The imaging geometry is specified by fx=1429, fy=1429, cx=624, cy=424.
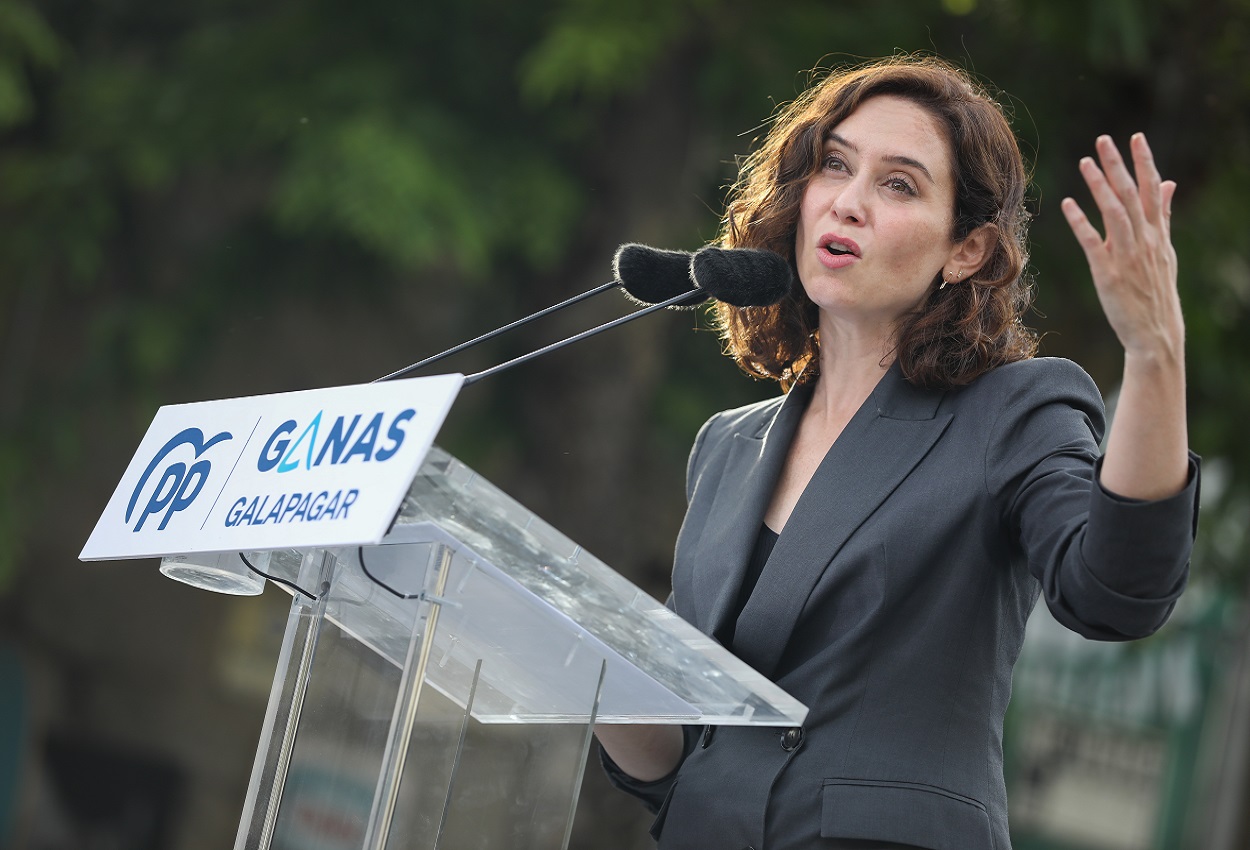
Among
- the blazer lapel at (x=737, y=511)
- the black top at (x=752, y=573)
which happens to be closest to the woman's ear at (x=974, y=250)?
the blazer lapel at (x=737, y=511)

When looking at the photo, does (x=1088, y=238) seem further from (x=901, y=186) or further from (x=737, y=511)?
(x=737, y=511)

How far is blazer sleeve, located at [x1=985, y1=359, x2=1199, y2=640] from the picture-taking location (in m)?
1.49

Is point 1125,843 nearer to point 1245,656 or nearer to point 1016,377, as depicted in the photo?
point 1245,656

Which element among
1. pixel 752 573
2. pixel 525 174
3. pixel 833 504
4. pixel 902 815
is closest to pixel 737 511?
pixel 752 573

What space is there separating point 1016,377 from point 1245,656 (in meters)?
7.96

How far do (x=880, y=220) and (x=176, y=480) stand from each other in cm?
100

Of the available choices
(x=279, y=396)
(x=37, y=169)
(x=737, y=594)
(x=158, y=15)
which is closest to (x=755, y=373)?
(x=737, y=594)

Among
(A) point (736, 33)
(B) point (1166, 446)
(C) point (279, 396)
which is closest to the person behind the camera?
(B) point (1166, 446)

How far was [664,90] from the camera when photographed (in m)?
5.69

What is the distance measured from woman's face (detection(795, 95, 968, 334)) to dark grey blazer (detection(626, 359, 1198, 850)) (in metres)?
0.16

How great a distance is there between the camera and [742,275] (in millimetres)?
2000

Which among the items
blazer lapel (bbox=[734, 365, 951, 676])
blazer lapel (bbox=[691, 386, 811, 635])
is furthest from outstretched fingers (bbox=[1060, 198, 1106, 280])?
blazer lapel (bbox=[691, 386, 811, 635])

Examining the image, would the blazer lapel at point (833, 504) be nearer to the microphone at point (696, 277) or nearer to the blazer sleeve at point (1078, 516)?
the blazer sleeve at point (1078, 516)

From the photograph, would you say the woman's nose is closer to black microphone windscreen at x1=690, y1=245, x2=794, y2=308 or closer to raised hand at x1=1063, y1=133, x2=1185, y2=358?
black microphone windscreen at x1=690, y1=245, x2=794, y2=308
